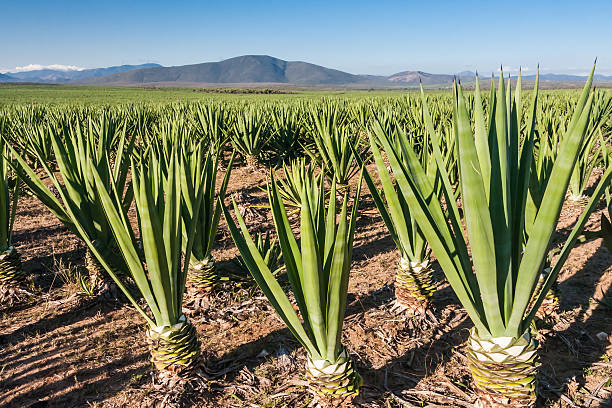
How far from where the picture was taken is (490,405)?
1.41 m

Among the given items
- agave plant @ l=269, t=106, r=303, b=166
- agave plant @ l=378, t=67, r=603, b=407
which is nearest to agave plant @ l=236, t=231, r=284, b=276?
agave plant @ l=378, t=67, r=603, b=407

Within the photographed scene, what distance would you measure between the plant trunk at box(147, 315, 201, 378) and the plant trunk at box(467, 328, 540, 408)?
1242 millimetres

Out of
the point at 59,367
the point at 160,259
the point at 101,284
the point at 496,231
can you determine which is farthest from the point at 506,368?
the point at 101,284

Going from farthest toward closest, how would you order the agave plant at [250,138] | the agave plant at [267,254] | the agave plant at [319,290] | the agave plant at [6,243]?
the agave plant at [250,138]
the agave plant at [6,243]
the agave plant at [267,254]
the agave plant at [319,290]

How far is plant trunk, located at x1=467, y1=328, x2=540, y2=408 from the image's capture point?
Answer: 51.3 inches

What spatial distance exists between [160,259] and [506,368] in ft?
4.55

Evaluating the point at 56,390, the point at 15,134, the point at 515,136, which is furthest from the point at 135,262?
the point at 15,134

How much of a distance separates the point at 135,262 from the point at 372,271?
6.62 ft

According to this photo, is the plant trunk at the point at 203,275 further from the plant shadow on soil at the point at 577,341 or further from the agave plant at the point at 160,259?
the plant shadow on soil at the point at 577,341

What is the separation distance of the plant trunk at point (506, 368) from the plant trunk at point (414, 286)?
2.67 ft

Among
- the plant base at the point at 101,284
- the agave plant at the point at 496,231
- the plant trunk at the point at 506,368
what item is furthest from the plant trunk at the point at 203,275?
the plant trunk at the point at 506,368

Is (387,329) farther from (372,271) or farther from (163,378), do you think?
(163,378)

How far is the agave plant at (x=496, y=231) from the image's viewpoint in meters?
1.09

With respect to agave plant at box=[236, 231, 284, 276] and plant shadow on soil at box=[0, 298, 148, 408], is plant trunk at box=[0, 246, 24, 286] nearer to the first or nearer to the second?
plant shadow on soil at box=[0, 298, 148, 408]
